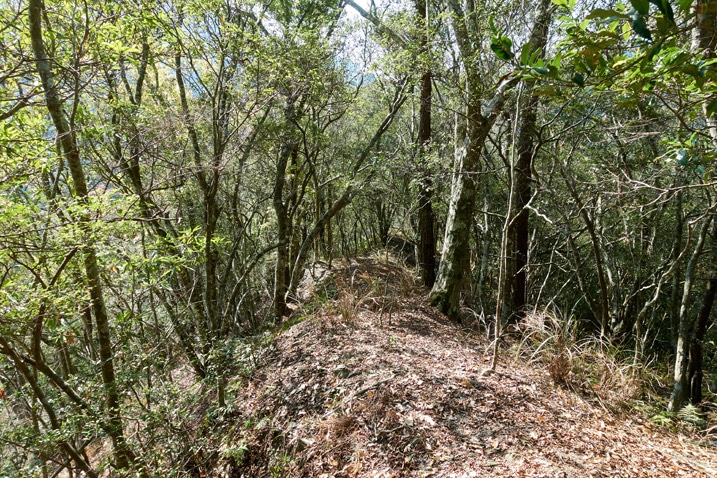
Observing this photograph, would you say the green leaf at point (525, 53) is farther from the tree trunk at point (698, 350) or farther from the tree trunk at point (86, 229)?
the tree trunk at point (698, 350)

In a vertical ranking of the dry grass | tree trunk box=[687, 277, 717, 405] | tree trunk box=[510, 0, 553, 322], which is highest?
tree trunk box=[510, 0, 553, 322]

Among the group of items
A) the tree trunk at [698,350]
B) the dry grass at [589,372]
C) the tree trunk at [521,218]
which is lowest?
the tree trunk at [698,350]

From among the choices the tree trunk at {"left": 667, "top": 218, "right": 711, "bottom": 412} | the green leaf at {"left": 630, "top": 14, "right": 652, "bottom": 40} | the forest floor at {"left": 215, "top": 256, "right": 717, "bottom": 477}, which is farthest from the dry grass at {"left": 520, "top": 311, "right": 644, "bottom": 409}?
the green leaf at {"left": 630, "top": 14, "right": 652, "bottom": 40}

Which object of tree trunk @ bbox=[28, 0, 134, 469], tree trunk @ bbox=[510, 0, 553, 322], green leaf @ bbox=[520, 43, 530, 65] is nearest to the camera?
green leaf @ bbox=[520, 43, 530, 65]

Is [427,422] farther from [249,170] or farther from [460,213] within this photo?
[249,170]

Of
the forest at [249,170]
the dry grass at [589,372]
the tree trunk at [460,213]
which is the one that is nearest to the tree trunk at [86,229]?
the forest at [249,170]

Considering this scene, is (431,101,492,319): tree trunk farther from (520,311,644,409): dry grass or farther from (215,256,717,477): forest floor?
(520,311,644,409): dry grass

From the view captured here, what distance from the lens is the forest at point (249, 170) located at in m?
3.17

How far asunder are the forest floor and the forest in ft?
1.72

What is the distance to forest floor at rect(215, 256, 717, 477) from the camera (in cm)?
308

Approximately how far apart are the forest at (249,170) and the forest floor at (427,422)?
523 mm

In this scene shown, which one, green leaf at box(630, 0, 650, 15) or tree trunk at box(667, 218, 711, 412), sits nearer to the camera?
green leaf at box(630, 0, 650, 15)

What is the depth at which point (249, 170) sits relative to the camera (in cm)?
1170

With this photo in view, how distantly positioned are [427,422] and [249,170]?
32.2 ft
